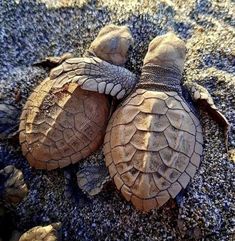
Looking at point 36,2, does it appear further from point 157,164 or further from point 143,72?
point 157,164

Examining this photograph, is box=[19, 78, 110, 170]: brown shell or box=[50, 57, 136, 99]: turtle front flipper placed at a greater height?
box=[50, 57, 136, 99]: turtle front flipper

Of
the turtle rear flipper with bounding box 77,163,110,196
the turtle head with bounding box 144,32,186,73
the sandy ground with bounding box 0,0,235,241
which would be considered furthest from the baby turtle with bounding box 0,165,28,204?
the turtle head with bounding box 144,32,186,73

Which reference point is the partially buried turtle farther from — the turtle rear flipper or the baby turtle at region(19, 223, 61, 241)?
the baby turtle at region(19, 223, 61, 241)

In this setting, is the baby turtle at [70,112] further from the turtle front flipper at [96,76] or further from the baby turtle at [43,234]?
the baby turtle at [43,234]

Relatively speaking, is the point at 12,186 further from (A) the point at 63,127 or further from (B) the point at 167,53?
(B) the point at 167,53

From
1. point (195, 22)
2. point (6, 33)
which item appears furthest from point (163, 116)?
point (6, 33)

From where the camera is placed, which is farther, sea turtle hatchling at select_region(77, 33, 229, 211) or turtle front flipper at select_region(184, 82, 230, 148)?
turtle front flipper at select_region(184, 82, 230, 148)

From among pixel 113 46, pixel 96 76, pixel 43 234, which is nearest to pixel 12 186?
pixel 43 234
